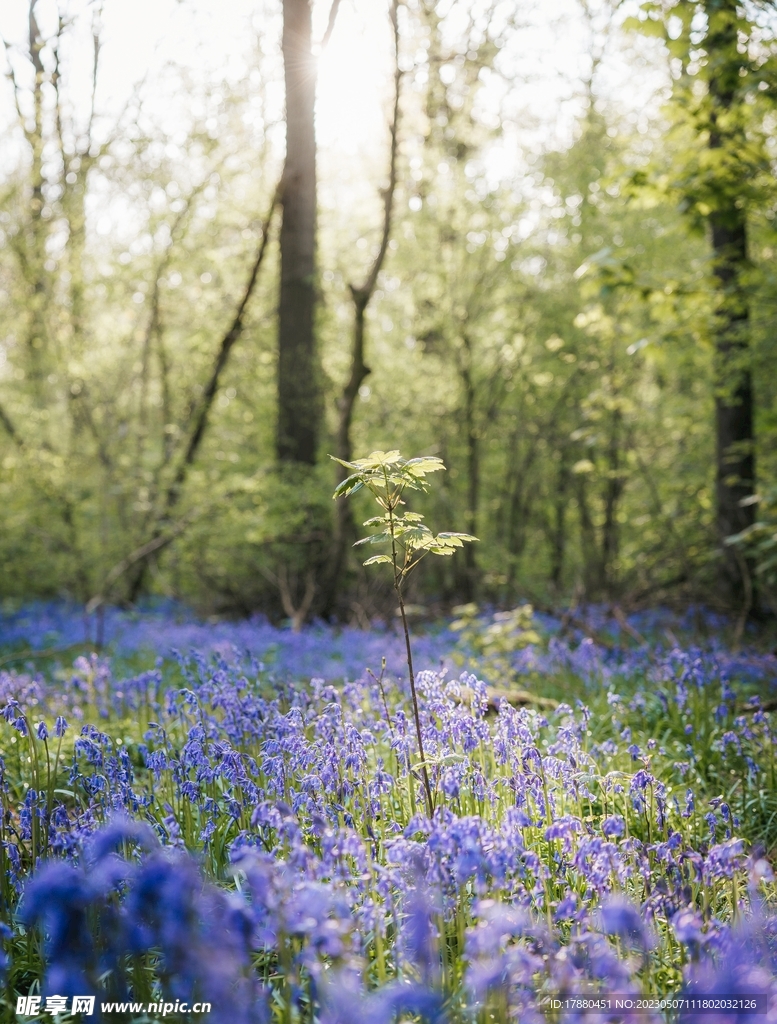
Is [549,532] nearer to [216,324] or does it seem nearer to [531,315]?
[531,315]

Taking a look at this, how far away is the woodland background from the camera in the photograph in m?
10.9

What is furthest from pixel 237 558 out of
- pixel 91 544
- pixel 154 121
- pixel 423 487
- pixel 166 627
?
pixel 423 487

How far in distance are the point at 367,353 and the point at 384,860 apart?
12.4 metres

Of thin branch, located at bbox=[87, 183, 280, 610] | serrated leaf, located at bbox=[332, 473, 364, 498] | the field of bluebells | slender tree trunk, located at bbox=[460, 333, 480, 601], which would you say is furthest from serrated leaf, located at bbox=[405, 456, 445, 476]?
slender tree trunk, located at bbox=[460, 333, 480, 601]

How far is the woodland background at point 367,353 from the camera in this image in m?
10.9

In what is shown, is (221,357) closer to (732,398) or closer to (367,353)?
(367,353)

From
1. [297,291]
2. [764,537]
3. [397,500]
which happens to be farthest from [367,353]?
[397,500]

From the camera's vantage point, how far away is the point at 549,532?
15.7 metres

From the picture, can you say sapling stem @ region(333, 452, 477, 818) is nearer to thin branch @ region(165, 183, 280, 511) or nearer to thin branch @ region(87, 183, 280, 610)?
thin branch @ region(87, 183, 280, 610)

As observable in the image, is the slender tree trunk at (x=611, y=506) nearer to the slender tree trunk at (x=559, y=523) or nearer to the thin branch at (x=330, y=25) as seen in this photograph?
the slender tree trunk at (x=559, y=523)

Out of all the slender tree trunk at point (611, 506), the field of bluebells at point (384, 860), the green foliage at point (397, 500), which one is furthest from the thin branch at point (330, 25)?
the green foliage at point (397, 500)

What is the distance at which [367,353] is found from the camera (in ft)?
48.2

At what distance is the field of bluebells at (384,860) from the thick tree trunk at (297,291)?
741cm

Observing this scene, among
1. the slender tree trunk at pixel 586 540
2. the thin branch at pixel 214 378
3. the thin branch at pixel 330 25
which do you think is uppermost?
the thin branch at pixel 330 25
